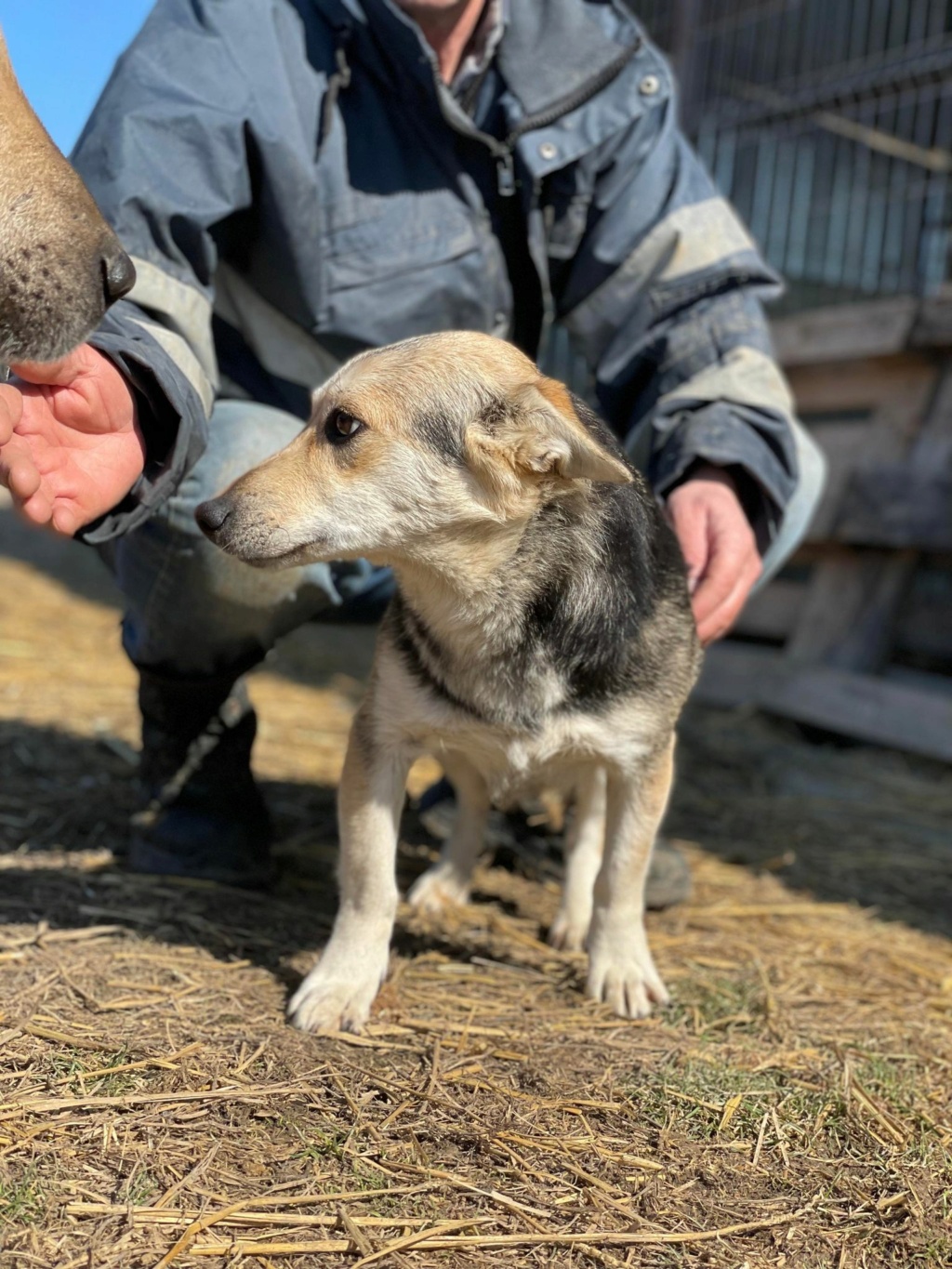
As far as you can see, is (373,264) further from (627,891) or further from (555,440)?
(627,891)

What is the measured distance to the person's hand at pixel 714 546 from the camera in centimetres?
298

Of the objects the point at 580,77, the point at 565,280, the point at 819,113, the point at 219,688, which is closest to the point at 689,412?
the point at 565,280

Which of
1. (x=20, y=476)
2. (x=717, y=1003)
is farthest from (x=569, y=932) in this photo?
(x=20, y=476)

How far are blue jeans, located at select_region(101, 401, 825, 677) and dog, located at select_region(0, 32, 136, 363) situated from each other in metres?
0.55

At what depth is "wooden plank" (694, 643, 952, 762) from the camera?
5.34 m

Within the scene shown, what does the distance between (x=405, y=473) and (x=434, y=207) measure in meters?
1.23

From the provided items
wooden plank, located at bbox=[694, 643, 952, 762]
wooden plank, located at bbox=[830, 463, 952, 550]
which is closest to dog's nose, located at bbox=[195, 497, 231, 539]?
wooden plank, located at bbox=[694, 643, 952, 762]

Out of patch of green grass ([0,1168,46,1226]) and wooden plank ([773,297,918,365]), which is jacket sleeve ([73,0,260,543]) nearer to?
patch of green grass ([0,1168,46,1226])

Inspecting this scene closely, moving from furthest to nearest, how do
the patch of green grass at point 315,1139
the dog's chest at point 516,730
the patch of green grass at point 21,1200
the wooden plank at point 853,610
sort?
the wooden plank at point 853,610 → the dog's chest at point 516,730 → the patch of green grass at point 315,1139 → the patch of green grass at point 21,1200

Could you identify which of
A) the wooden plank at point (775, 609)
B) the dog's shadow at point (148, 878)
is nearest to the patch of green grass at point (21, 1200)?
the dog's shadow at point (148, 878)

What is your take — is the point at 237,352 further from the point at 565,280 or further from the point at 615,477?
the point at 615,477

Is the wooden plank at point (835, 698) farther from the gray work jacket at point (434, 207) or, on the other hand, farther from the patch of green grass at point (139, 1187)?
the patch of green grass at point (139, 1187)

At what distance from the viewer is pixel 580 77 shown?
327cm

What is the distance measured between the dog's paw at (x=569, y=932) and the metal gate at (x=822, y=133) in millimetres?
5558
